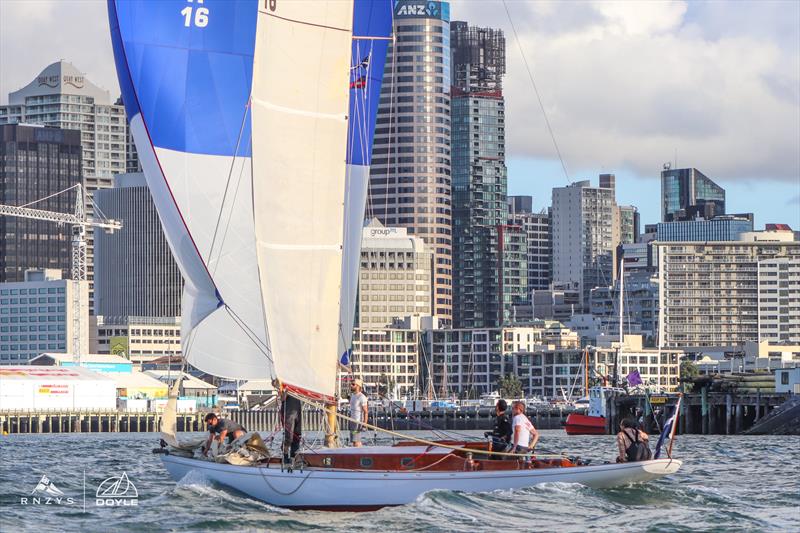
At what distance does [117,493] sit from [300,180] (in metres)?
10.8

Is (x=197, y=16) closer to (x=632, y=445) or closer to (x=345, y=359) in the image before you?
(x=345, y=359)

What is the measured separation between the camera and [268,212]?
132ft

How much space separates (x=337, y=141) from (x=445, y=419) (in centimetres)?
14289

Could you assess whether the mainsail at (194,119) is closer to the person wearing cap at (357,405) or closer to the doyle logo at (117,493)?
the person wearing cap at (357,405)

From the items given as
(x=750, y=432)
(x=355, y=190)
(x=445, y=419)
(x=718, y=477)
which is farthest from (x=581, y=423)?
(x=355, y=190)

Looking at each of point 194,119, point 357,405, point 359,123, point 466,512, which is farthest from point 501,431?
point 194,119

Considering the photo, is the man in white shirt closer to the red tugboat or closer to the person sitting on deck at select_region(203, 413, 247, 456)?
the person sitting on deck at select_region(203, 413, 247, 456)

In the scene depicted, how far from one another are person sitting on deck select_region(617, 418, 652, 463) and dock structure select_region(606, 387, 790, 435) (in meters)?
77.1

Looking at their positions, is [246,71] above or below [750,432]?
above

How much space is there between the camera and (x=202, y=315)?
41.6 metres

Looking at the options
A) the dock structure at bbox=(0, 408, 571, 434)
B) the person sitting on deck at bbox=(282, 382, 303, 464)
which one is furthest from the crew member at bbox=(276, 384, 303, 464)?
the dock structure at bbox=(0, 408, 571, 434)

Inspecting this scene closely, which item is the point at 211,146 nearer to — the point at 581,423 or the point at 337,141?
the point at 337,141

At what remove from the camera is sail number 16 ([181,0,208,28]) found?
42.8m

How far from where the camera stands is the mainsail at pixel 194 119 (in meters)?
42.0
